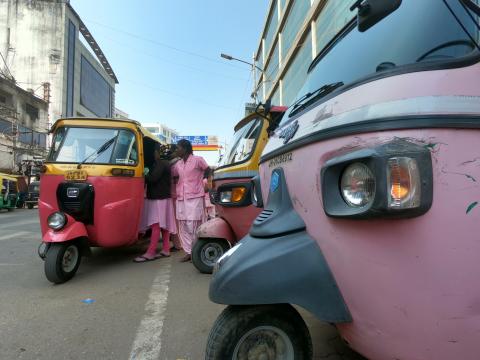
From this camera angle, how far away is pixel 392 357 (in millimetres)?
1437

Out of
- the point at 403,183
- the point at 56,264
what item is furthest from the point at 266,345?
the point at 56,264

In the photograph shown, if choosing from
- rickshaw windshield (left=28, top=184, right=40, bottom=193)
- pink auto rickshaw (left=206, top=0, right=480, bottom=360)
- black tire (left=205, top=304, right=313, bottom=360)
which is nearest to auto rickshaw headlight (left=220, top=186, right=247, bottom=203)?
pink auto rickshaw (left=206, top=0, right=480, bottom=360)

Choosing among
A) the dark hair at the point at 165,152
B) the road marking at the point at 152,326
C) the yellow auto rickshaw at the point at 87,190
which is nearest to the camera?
the road marking at the point at 152,326

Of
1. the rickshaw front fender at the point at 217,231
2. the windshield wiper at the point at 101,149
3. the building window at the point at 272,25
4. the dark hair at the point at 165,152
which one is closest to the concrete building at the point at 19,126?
the building window at the point at 272,25

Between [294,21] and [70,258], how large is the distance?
2117 centimetres

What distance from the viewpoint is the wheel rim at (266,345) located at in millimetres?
1698

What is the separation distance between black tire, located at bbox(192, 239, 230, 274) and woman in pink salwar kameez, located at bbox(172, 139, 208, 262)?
0.58m

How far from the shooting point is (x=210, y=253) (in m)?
4.81

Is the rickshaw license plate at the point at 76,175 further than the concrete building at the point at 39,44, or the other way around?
the concrete building at the point at 39,44

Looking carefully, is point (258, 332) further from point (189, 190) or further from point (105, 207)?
point (189, 190)

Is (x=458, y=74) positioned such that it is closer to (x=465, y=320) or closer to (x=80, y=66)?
(x=465, y=320)

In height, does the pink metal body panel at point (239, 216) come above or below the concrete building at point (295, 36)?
below

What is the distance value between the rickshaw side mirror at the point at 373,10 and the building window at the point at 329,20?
11.0 m

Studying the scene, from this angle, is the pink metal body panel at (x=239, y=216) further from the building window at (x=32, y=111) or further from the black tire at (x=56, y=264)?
the building window at (x=32, y=111)
